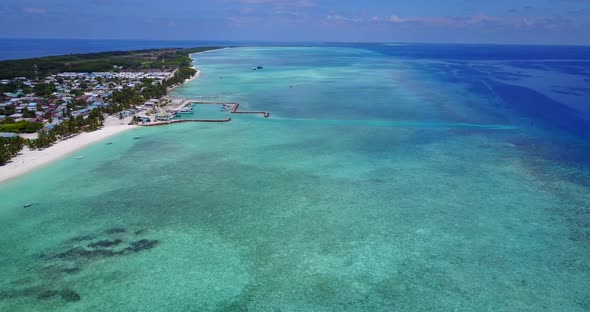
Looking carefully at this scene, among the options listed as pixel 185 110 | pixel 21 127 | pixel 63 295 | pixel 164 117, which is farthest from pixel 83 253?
pixel 185 110

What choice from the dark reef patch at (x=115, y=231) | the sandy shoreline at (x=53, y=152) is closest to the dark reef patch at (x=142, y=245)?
the dark reef patch at (x=115, y=231)

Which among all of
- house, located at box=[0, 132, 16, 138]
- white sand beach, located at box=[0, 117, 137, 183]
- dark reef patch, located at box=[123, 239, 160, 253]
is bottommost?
dark reef patch, located at box=[123, 239, 160, 253]

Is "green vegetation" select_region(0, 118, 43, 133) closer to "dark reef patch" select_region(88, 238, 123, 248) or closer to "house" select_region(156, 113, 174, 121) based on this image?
"house" select_region(156, 113, 174, 121)

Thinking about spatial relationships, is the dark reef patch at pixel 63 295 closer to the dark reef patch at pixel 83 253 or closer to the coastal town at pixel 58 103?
the dark reef patch at pixel 83 253

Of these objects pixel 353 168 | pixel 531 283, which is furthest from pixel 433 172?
pixel 531 283

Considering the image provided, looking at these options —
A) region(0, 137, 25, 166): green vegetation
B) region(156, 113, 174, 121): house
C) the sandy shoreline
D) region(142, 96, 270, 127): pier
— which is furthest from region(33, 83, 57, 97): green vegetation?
region(0, 137, 25, 166): green vegetation

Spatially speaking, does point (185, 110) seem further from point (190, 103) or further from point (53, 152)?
point (53, 152)

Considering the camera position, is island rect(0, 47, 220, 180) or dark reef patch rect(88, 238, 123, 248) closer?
dark reef patch rect(88, 238, 123, 248)

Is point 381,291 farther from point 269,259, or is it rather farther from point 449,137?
point 449,137
